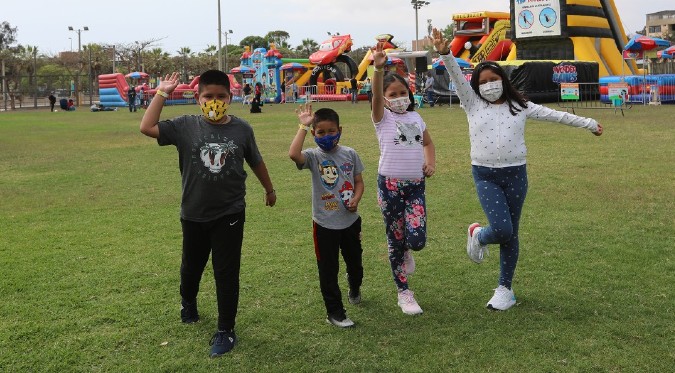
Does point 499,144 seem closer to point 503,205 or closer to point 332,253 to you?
point 503,205

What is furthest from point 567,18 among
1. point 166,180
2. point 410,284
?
point 410,284

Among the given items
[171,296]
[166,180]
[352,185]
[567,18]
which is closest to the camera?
[352,185]

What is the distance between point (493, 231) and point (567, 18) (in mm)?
30095

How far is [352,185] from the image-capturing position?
441 centimetres

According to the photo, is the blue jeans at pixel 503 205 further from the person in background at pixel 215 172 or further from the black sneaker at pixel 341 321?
the person in background at pixel 215 172

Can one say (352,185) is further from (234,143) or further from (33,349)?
(33,349)

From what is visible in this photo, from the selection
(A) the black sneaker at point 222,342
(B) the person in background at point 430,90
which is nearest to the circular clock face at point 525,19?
(B) the person in background at point 430,90

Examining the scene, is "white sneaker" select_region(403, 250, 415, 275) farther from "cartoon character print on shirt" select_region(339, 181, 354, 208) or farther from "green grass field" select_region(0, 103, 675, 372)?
"cartoon character print on shirt" select_region(339, 181, 354, 208)

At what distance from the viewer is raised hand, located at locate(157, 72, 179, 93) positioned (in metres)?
4.07

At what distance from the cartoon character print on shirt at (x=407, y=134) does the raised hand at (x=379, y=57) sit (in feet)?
1.54

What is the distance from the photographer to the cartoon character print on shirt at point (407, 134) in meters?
4.54

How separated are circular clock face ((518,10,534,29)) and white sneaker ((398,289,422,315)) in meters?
30.1

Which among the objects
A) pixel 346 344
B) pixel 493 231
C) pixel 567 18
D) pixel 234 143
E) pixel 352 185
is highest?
pixel 567 18

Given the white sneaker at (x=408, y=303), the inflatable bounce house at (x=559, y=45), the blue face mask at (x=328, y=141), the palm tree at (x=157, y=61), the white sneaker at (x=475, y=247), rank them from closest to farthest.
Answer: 1. the blue face mask at (x=328, y=141)
2. the white sneaker at (x=408, y=303)
3. the white sneaker at (x=475, y=247)
4. the inflatable bounce house at (x=559, y=45)
5. the palm tree at (x=157, y=61)
